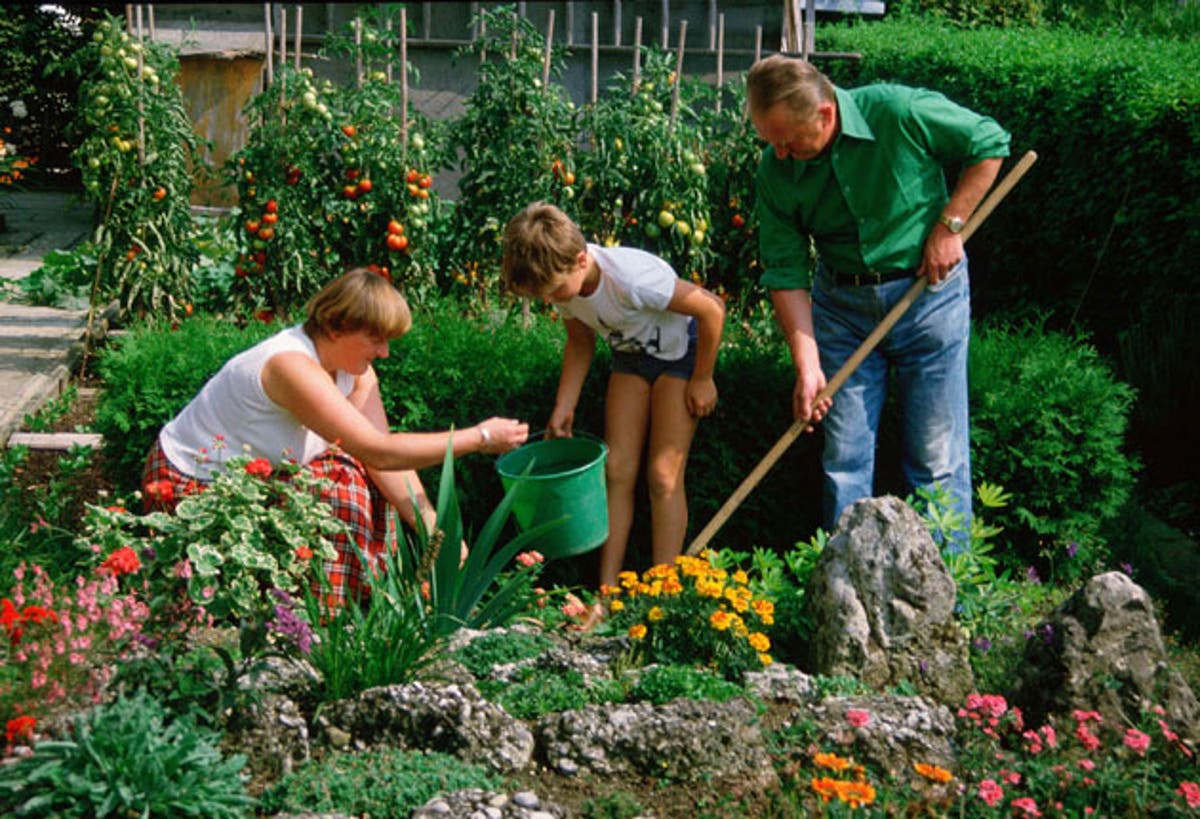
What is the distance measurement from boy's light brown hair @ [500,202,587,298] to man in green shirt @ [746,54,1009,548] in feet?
2.00

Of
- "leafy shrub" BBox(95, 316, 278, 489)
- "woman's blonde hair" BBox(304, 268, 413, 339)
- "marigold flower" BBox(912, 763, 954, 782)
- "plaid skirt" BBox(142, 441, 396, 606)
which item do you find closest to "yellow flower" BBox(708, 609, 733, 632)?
"marigold flower" BBox(912, 763, 954, 782)

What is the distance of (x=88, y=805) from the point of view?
2.29 meters

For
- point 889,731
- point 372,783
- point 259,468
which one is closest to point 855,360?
point 889,731

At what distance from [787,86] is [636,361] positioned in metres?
0.97

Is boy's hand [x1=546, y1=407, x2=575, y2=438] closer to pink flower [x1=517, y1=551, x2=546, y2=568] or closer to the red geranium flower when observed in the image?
pink flower [x1=517, y1=551, x2=546, y2=568]

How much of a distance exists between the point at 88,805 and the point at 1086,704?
212 cm

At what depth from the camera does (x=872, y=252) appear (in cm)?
372

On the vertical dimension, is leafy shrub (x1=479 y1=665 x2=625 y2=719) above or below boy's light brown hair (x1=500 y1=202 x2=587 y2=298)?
below

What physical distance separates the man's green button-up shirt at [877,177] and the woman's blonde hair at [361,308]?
111cm

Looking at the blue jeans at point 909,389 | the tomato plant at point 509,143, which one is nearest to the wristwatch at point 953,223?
the blue jeans at point 909,389

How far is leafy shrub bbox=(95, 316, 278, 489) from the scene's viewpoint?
4.16 meters

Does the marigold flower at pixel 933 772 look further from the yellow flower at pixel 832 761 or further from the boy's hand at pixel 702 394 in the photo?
the boy's hand at pixel 702 394

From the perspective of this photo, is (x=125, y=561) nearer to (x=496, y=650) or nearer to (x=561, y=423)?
(x=496, y=650)

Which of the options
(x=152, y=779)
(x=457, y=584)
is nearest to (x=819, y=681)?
(x=457, y=584)
